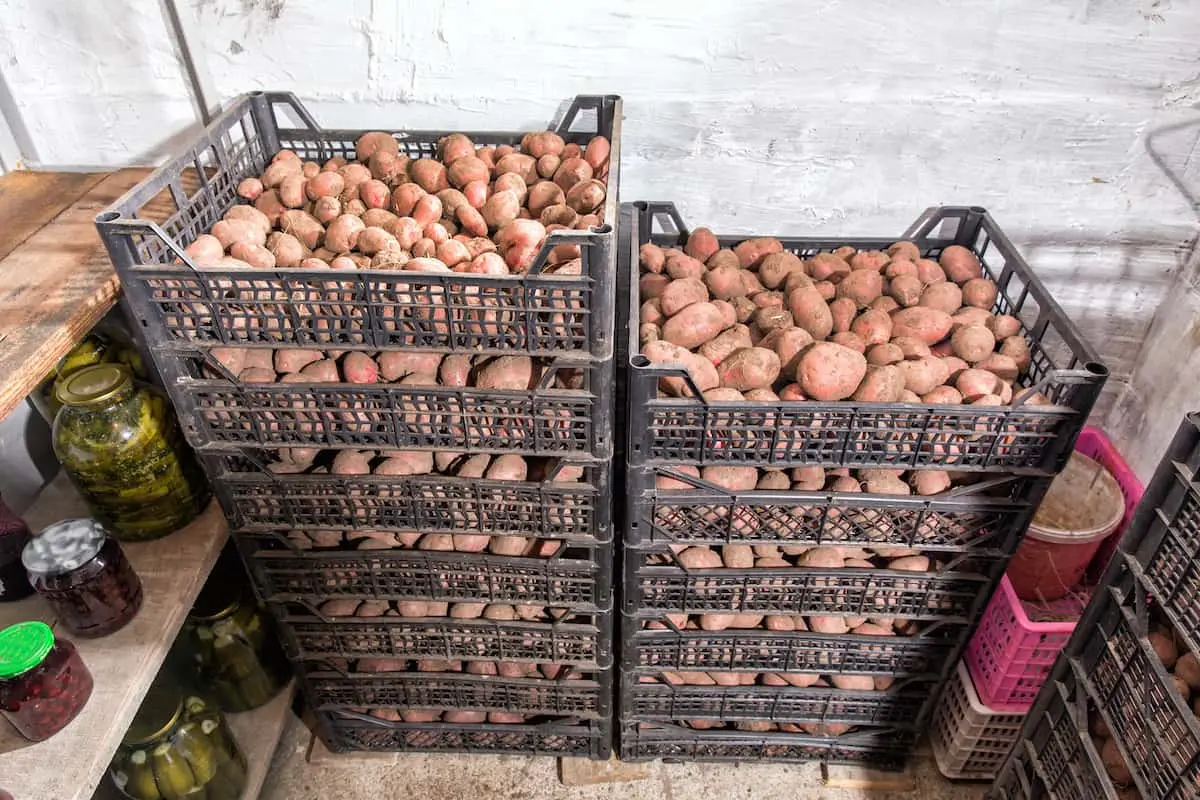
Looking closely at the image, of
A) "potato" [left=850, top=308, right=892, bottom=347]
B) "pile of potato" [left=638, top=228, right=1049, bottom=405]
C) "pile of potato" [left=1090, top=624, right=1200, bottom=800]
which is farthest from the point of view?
"potato" [left=850, top=308, right=892, bottom=347]

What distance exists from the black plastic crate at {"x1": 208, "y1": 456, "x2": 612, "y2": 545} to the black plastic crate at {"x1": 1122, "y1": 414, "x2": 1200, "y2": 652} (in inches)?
28.6

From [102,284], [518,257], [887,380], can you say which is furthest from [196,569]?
[887,380]

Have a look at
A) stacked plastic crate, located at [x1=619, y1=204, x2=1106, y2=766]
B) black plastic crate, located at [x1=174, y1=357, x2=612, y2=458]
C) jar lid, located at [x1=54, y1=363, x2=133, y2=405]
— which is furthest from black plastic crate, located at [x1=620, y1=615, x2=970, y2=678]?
jar lid, located at [x1=54, y1=363, x2=133, y2=405]

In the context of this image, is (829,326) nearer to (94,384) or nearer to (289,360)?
(289,360)

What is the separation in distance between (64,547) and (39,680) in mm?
183

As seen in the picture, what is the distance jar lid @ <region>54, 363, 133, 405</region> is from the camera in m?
1.25

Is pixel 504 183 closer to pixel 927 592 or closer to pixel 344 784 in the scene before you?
pixel 927 592

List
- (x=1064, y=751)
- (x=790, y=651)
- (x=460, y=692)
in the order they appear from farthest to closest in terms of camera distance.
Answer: (x=460, y=692) → (x=790, y=651) → (x=1064, y=751)

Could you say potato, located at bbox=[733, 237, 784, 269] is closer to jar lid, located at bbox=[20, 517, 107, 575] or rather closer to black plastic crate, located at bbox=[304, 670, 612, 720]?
black plastic crate, located at bbox=[304, 670, 612, 720]

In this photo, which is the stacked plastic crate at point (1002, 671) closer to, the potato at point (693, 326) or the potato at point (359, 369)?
the potato at point (693, 326)

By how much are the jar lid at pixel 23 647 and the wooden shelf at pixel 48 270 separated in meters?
0.29

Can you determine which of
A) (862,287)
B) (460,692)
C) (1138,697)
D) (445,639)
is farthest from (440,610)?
(1138,697)

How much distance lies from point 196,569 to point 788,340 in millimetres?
1059

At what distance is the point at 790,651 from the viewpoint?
144 centimetres
